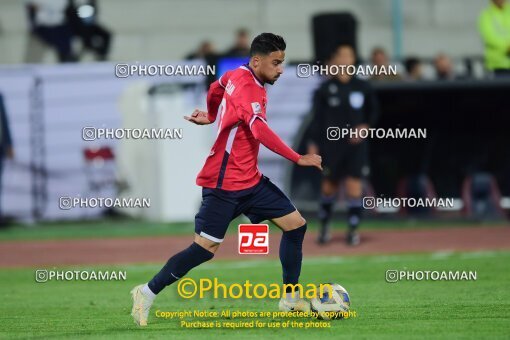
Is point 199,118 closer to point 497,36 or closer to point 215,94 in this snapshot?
point 215,94

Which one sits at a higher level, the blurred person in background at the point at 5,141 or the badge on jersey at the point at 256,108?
the badge on jersey at the point at 256,108

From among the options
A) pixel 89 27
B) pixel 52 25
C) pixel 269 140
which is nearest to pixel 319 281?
pixel 269 140

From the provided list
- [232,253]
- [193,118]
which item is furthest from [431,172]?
[193,118]

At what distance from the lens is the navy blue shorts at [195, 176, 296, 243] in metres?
9.30

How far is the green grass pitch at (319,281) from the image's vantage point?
8922 millimetres

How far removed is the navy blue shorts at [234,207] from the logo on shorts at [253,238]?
280mm

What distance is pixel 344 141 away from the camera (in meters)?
16.5

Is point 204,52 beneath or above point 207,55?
beneath

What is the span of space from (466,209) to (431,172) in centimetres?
94

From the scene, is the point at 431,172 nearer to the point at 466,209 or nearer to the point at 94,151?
the point at 466,209

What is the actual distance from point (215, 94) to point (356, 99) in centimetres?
693

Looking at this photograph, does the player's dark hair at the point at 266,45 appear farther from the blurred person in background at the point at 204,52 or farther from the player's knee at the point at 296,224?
the blurred person in background at the point at 204,52

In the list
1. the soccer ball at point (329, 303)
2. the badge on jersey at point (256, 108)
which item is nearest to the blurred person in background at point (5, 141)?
the soccer ball at point (329, 303)

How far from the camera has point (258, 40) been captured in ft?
30.7
